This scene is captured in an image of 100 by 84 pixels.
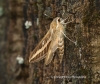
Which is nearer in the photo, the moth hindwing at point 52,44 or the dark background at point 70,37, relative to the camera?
the dark background at point 70,37

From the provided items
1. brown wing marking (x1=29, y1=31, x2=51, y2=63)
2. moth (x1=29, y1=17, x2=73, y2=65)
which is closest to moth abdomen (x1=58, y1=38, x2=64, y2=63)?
moth (x1=29, y1=17, x2=73, y2=65)

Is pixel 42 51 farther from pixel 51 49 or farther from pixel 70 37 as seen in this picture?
pixel 70 37

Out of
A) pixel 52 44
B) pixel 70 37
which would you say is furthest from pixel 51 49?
pixel 70 37

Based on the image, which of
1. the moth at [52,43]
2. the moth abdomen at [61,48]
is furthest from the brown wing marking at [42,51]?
the moth abdomen at [61,48]

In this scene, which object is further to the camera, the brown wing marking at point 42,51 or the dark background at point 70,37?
the brown wing marking at point 42,51

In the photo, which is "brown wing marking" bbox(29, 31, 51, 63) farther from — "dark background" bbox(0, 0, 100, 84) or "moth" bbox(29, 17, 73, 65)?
"dark background" bbox(0, 0, 100, 84)

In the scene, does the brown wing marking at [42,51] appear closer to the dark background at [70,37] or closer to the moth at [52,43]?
the moth at [52,43]

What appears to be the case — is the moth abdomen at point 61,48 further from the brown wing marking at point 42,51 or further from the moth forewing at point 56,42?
the brown wing marking at point 42,51
